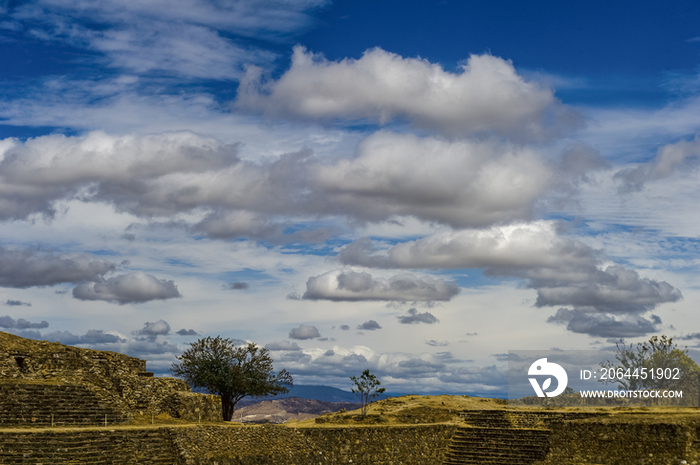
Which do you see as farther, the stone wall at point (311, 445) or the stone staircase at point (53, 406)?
the stone staircase at point (53, 406)

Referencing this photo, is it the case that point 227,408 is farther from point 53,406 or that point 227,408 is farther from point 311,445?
point 53,406

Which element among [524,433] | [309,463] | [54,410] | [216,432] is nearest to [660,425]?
[524,433]

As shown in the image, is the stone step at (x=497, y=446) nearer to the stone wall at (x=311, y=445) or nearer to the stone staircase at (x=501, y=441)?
the stone staircase at (x=501, y=441)

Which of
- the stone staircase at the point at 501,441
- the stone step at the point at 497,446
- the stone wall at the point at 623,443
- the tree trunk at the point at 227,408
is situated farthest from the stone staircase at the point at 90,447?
the stone wall at the point at 623,443

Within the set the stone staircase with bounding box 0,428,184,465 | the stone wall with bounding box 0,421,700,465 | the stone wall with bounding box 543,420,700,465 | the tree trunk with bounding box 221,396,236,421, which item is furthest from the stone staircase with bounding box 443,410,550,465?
the stone staircase with bounding box 0,428,184,465

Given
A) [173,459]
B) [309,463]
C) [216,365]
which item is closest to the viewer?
[173,459]

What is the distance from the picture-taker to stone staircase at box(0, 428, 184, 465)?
2803 cm

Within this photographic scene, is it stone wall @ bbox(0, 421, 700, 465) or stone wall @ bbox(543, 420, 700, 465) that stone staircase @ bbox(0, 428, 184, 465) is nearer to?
stone wall @ bbox(0, 421, 700, 465)

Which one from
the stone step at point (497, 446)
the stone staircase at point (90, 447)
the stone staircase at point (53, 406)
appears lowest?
the stone step at point (497, 446)

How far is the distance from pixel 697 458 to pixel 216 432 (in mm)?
24494

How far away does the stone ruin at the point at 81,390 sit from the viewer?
3306cm

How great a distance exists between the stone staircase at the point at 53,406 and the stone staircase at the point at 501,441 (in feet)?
64.2

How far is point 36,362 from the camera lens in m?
37.3

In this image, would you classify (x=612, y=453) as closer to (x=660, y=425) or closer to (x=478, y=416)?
(x=660, y=425)
